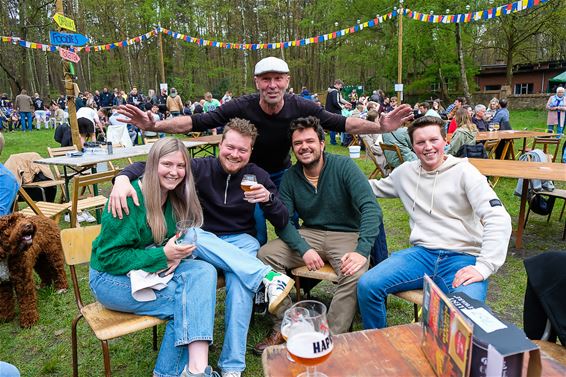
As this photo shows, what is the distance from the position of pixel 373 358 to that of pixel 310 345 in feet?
1.12

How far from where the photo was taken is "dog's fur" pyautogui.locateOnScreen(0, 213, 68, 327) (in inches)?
113

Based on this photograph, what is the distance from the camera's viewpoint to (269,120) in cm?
318

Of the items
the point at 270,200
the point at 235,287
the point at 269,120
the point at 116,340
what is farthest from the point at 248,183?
the point at 116,340

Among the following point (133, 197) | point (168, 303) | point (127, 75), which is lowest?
point (168, 303)

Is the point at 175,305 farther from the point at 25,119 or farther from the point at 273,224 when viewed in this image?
the point at 25,119

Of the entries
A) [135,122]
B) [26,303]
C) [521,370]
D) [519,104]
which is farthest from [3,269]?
[519,104]

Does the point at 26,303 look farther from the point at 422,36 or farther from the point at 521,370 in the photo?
the point at 422,36

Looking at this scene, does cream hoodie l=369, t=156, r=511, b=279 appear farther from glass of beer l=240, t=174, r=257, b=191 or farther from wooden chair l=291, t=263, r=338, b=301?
glass of beer l=240, t=174, r=257, b=191

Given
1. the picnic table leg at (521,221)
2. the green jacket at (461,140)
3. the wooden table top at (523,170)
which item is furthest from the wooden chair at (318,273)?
the green jacket at (461,140)

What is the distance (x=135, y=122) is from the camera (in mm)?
3043

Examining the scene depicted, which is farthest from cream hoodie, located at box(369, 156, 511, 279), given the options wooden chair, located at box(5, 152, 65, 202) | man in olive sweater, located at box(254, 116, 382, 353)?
wooden chair, located at box(5, 152, 65, 202)

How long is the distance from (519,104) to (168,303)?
2751 centimetres

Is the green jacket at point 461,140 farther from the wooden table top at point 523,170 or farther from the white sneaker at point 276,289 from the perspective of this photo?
the white sneaker at point 276,289

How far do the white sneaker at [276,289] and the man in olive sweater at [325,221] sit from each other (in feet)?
1.05
